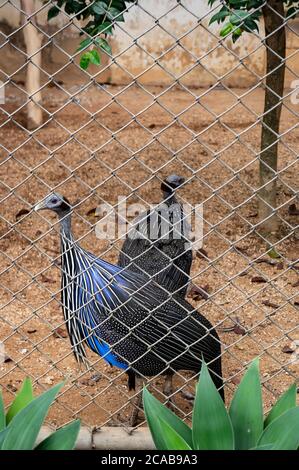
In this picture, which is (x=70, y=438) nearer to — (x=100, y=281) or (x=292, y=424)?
(x=292, y=424)

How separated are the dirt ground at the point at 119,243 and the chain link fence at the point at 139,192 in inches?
0.5

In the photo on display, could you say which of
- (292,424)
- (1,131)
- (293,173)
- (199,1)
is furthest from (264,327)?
(199,1)

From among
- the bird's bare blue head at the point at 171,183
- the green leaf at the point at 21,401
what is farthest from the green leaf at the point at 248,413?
the bird's bare blue head at the point at 171,183

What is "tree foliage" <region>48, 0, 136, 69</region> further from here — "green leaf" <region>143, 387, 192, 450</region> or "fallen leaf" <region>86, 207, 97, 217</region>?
"fallen leaf" <region>86, 207, 97, 217</region>

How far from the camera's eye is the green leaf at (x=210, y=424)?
6.84 ft

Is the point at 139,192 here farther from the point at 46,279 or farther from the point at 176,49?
the point at 176,49

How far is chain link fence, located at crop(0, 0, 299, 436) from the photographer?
3.19 metres

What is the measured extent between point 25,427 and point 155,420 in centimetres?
37

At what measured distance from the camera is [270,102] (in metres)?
4.98

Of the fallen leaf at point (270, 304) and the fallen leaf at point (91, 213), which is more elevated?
the fallen leaf at point (91, 213)

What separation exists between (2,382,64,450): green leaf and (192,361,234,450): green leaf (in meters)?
0.43

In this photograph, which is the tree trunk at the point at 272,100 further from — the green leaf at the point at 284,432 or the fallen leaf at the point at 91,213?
the green leaf at the point at 284,432

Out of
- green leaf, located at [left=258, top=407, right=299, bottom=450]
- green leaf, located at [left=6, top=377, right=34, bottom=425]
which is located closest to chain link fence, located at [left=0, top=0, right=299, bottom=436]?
green leaf, located at [left=6, top=377, right=34, bottom=425]
